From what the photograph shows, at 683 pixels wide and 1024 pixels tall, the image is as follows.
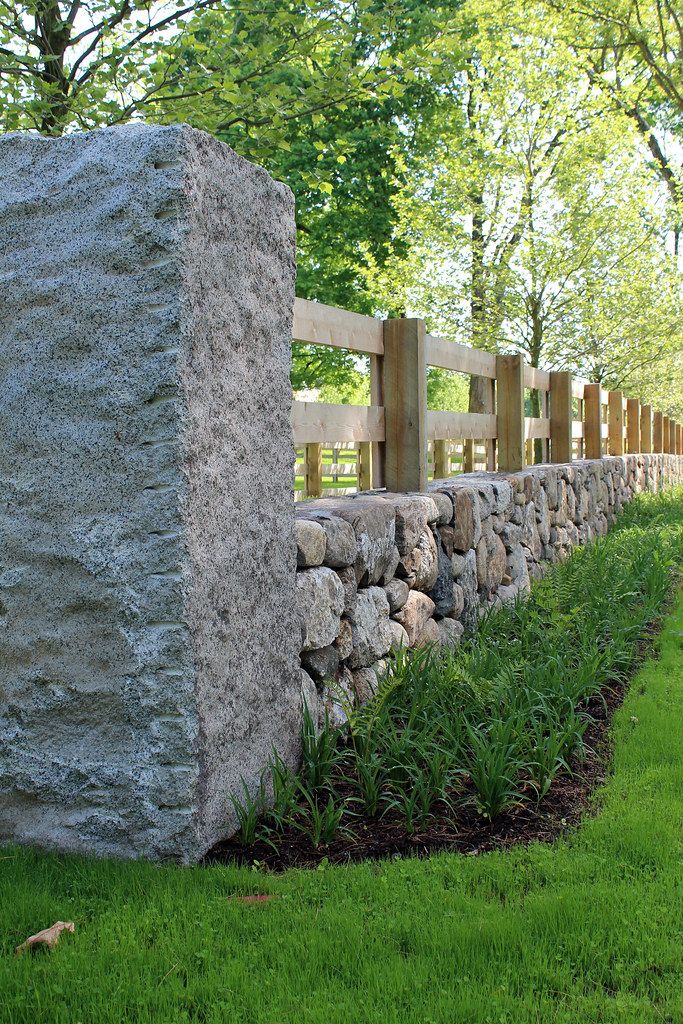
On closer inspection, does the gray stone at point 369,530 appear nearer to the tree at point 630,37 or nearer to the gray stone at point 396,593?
the gray stone at point 396,593

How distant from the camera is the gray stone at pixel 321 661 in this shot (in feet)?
12.4

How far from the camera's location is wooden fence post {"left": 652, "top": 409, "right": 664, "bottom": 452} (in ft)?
64.1

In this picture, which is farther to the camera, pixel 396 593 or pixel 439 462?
pixel 439 462

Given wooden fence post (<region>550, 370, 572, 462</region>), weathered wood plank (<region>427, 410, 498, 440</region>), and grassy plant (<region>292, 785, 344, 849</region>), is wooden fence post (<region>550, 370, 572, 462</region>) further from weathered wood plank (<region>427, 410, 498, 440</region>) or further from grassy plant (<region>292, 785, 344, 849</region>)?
grassy plant (<region>292, 785, 344, 849</region>)

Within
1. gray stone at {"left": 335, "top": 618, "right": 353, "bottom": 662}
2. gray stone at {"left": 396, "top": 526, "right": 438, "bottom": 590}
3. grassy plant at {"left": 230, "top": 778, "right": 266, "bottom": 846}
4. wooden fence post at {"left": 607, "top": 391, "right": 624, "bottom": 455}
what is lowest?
grassy plant at {"left": 230, "top": 778, "right": 266, "bottom": 846}

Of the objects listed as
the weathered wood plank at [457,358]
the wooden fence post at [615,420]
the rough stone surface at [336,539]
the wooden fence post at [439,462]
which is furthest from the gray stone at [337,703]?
the wooden fence post at [615,420]

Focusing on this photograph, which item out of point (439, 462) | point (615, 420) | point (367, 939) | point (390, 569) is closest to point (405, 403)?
point (390, 569)

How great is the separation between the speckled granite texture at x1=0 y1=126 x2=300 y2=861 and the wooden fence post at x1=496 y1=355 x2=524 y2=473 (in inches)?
195

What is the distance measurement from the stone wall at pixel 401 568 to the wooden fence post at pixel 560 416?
2.06m

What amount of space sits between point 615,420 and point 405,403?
32.1ft

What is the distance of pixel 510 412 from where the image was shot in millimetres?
7828

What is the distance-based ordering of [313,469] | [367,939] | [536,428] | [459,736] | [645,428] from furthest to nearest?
[645,428] < [536,428] < [313,469] < [459,736] < [367,939]

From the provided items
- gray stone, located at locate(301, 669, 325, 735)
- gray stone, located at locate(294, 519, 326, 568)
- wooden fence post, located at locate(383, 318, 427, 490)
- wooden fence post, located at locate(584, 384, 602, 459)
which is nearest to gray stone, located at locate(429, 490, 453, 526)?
wooden fence post, located at locate(383, 318, 427, 490)

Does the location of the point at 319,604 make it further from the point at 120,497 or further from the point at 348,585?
the point at 120,497
